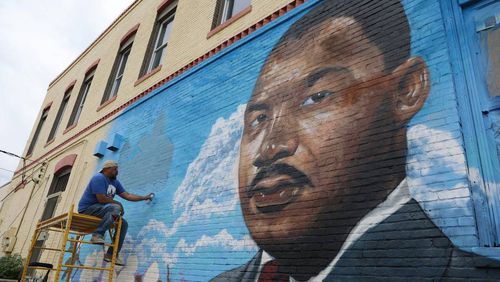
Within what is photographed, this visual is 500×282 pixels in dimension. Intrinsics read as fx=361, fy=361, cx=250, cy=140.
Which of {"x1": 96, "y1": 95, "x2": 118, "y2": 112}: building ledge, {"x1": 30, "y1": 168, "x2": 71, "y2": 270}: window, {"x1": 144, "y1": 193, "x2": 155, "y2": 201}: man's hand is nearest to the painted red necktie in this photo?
{"x1": 144, "y1": 193, "x2": 155, "y2": 201}: man's hand

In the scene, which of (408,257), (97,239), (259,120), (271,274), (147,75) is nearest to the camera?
(408,257)

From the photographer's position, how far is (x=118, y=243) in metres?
6.11

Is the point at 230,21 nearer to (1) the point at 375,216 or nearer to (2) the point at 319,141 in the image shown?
(2) the point at 319,141

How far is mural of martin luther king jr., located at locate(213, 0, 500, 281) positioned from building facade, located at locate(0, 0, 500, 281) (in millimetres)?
15

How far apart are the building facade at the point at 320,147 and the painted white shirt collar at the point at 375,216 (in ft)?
0.04

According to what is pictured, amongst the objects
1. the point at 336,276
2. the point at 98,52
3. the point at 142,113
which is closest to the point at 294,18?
the point at 336,276

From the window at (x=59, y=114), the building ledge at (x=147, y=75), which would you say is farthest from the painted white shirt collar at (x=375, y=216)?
the window at (x=59, y=114)

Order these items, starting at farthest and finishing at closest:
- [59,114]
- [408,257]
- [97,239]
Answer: [59,114], [97,239], [408,257]

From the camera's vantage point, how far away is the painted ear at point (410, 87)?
3711 millimetres

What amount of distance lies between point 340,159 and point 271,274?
1.57 metres

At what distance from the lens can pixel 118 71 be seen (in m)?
11.4

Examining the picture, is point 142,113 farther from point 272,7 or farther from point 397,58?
point 397,58

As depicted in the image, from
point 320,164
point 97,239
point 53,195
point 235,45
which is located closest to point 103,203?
point 97,239

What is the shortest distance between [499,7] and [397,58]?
3.38ft
